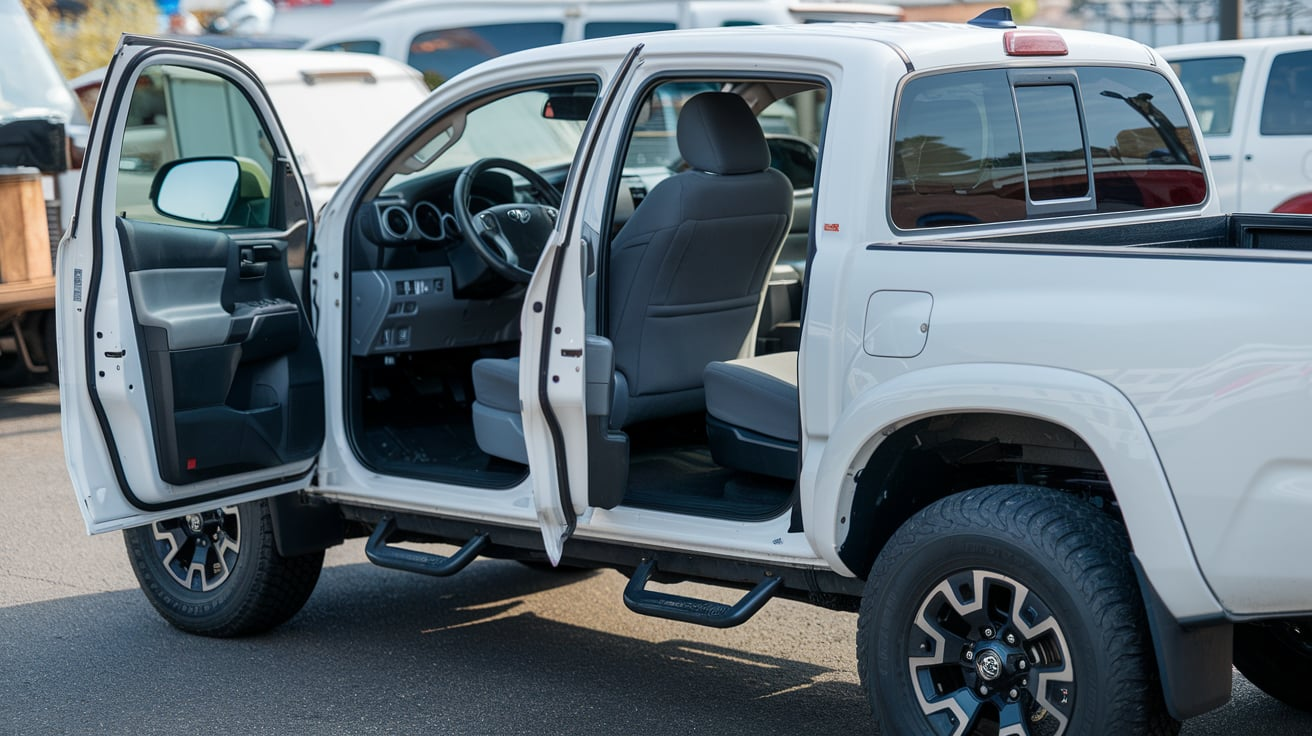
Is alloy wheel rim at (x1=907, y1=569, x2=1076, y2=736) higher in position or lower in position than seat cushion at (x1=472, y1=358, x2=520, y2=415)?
lower

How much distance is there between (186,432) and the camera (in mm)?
4402

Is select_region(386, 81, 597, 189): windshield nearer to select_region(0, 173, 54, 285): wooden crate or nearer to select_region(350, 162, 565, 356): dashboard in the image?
select_region(0, 173, 54, 285): wooden crate

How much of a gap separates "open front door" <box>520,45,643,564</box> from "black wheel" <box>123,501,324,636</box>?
4.12 ft

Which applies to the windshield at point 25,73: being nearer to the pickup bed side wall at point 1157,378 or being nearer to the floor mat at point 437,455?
the floor mat at point 437,455

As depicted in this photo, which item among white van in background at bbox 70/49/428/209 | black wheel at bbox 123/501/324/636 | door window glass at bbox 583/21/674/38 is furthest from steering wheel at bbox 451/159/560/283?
door window glass at bbox 583/21/674/38

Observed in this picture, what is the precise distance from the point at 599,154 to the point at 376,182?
3.17 feet

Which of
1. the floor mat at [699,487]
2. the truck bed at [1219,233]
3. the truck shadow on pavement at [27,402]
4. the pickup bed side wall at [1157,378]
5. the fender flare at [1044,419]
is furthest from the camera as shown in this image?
the truck shadow on pavement at [27,402]

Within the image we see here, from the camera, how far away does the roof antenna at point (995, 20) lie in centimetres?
426

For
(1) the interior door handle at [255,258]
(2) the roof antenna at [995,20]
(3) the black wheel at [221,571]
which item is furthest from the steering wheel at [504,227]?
(2) the roof antenna at [995,20]

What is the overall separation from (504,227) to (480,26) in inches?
356

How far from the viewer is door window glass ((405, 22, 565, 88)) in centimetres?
1355

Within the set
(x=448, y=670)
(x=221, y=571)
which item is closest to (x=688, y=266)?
(x=448, y=670)

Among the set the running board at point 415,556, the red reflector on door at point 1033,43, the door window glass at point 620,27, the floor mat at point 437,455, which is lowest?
the running board at point 415,556

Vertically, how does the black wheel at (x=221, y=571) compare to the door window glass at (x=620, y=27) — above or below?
below
